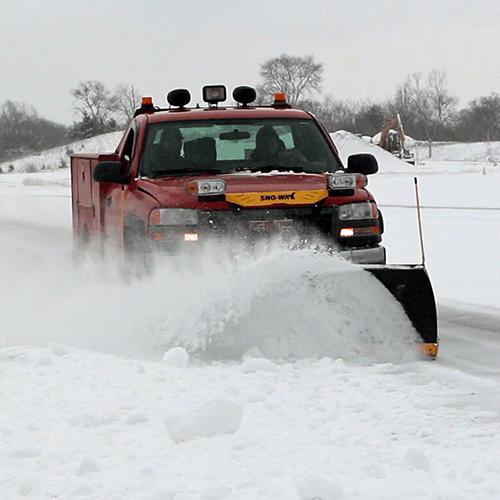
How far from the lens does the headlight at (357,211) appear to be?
5.60 metres

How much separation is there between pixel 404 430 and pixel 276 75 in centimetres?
8390

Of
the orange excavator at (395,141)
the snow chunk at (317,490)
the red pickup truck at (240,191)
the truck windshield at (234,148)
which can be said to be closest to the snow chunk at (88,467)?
the snow chunk at (317,490)

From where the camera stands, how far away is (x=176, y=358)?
16.0ft

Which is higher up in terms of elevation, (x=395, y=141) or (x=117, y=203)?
(x=395, y=141)

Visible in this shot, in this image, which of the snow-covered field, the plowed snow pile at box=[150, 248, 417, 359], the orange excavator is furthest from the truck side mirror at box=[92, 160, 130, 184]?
the orange excavator

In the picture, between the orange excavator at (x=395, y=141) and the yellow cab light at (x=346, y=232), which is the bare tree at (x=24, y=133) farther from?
the yellow cab light at (x=346, y=232)

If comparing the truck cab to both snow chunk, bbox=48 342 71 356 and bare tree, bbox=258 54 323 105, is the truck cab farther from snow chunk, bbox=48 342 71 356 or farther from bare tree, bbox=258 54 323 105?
bare tree, bbox=258 54 323 105

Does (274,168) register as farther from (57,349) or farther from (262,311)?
(57,349)

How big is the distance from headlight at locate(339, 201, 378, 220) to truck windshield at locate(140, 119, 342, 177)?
75 cm

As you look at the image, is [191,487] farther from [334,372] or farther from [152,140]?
[152,140]

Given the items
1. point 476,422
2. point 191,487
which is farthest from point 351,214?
point 191,487

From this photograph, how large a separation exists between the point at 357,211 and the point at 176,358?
1.62 metres

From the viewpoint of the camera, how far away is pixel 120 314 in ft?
18.6

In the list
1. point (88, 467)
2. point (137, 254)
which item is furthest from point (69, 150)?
point (88, 467)
